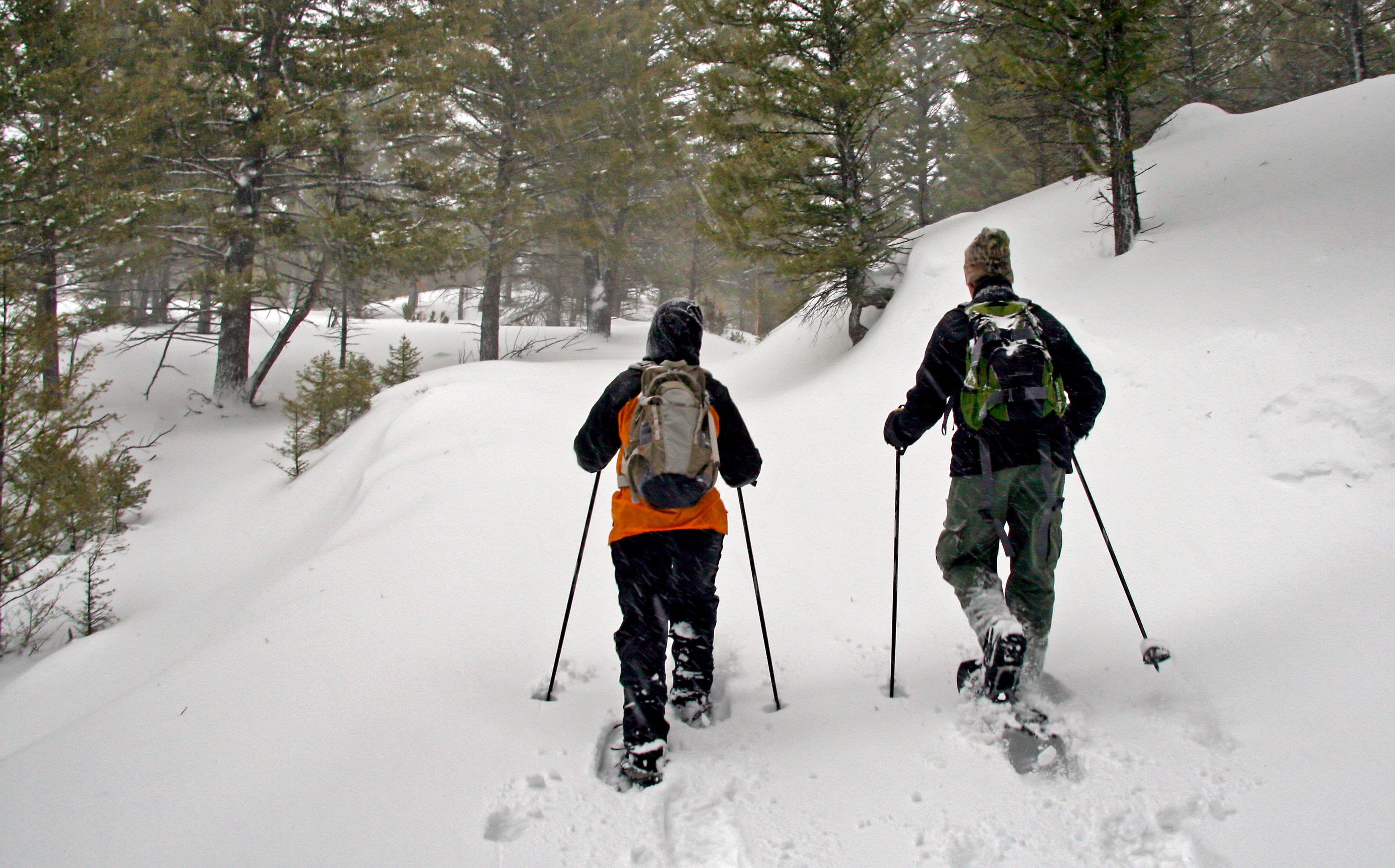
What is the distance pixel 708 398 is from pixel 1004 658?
5.36 feet

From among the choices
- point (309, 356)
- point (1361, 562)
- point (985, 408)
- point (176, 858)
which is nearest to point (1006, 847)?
point (985, 408)

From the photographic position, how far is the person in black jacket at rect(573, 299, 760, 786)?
9.30 feet

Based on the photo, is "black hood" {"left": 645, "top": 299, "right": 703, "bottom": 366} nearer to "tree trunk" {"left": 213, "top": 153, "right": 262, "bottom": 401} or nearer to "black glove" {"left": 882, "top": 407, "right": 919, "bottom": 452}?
"black glove" {"left": 882, "top": 407, "right": 919, "bottom": 452}

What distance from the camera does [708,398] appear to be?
2961 mm

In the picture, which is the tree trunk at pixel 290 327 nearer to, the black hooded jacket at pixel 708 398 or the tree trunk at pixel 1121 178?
the black hooded jacket at pixel 708 398

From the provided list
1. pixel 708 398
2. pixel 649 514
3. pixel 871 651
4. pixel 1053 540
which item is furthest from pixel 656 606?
pixel 1053 540

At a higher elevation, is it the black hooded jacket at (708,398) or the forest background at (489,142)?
the forest background at (489,142)

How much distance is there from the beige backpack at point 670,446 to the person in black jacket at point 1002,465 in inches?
42.3

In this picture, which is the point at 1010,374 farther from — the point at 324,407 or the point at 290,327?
the point at 290,327

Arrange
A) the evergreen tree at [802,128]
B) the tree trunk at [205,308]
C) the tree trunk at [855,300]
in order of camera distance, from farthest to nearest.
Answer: the tree trunk at [205,308], the tree trunk at [855,300], the evergreen tree at [802,128]

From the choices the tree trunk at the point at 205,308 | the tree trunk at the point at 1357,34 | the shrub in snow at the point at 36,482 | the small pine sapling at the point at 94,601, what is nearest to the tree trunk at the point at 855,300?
the shrub in snow at the point at 36,482

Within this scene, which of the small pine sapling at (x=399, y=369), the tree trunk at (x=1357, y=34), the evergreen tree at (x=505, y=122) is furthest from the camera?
the evergreen tree at (x=505, y=122)

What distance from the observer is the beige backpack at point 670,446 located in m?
2.77

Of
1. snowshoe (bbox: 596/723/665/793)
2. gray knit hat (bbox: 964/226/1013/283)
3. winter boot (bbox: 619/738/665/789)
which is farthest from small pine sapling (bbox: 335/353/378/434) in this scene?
gray knit hat (bbox: 964/226/1013/283)
